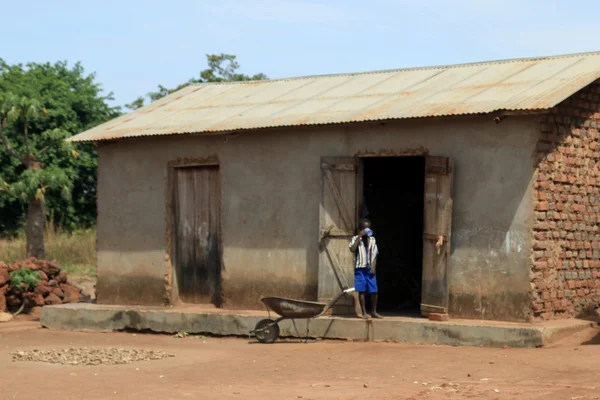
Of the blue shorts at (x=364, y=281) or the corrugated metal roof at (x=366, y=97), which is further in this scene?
the blue shorts at (x=364, y=281)

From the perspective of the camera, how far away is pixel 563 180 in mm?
12766

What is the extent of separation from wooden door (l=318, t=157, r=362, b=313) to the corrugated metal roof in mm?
692

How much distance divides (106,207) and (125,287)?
1.40 m

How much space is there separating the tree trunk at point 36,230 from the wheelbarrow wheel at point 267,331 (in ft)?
34.6

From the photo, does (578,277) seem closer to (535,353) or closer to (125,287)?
(535,353)

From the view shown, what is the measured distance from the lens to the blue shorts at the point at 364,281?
13.3 m

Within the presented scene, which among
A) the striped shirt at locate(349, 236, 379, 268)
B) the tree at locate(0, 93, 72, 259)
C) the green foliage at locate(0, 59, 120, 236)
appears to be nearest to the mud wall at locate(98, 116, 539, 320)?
the striped shirt at locate(349, 236, 379, 268)

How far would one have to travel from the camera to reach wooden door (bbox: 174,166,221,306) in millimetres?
15539

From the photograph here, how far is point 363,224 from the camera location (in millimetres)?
13445

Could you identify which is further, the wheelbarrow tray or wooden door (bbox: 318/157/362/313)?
wooden door (bbox: 318/157/362/313)

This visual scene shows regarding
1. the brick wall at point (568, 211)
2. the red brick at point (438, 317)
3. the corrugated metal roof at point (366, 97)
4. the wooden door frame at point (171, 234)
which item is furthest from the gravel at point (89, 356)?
the brick wall at point (568, 211)

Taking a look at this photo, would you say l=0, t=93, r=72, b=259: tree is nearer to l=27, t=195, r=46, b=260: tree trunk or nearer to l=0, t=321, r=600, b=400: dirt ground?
l=27, t=195, r=46, b=260: tree trunk

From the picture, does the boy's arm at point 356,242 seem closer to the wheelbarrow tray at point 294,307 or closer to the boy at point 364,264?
the boy at point 364,264

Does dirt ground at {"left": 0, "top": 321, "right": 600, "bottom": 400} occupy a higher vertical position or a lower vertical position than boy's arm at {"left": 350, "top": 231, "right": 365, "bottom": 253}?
lower
